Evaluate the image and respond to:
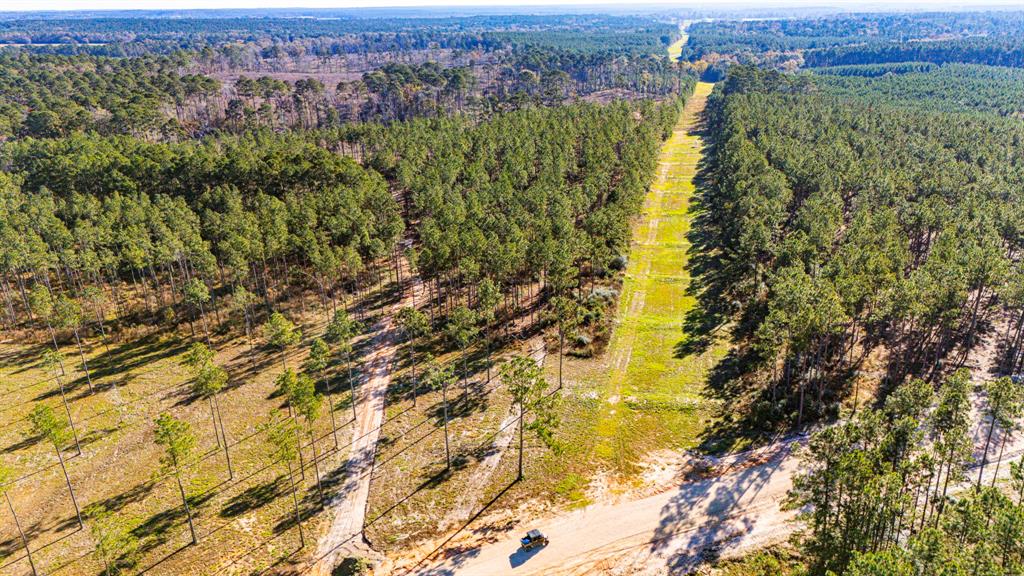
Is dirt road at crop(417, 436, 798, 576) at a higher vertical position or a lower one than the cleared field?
higher

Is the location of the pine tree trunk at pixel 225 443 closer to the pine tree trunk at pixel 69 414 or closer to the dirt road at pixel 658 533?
the pine tree trunk at pixel 69 414

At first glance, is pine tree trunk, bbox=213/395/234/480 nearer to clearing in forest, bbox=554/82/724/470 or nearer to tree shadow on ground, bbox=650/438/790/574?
clearing in forest, bbox=554/82/724/470

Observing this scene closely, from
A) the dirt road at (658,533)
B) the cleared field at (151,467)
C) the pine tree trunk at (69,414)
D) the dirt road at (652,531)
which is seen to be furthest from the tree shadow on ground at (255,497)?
the pine tree trunk at (69,414)

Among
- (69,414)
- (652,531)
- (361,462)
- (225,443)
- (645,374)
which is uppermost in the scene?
(69,414)

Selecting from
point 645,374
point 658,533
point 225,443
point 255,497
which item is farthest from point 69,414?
point 645,374

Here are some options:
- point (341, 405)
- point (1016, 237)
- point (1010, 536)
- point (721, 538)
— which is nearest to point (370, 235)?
point (341, 405)

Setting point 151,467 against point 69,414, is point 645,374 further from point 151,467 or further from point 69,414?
point 69,414

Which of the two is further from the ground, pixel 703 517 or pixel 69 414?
pixel 69 414

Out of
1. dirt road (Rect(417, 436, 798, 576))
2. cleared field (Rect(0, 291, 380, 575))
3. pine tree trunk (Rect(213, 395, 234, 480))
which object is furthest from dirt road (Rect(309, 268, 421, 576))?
pine tree trunk (Rect(213, 395, 234, 480))

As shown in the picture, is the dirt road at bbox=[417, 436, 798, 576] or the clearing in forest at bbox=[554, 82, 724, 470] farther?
the clearing in forest at bbox=[554, 82, 724, 470]
